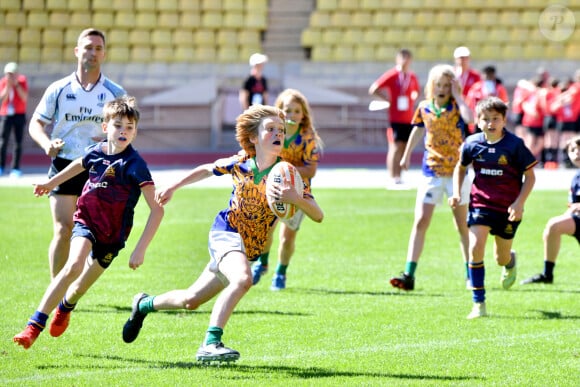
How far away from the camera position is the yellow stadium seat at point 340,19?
30.4 m

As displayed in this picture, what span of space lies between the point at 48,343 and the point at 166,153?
67.0ft

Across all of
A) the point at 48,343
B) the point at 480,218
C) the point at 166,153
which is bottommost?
the point at 166,153

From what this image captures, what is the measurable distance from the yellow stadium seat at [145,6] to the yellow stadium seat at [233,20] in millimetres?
2046

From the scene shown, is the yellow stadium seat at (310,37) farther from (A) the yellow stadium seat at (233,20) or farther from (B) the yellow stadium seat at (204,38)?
(B) the yellow stadium seat at (204,38)

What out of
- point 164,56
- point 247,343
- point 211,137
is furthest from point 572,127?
point 247,343

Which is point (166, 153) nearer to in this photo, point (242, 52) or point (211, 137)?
point (211, 137)

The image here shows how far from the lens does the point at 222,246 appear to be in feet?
23.5

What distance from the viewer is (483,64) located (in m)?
29.1

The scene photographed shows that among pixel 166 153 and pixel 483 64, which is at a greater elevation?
pixel 483 64

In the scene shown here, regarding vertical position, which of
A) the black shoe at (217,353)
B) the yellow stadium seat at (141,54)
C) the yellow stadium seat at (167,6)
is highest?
the yellow stadium seat at (167,6)

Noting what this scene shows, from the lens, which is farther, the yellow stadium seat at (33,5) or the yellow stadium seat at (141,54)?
the yellow stadium seat at (33,5)

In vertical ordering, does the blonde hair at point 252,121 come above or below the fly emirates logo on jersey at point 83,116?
above

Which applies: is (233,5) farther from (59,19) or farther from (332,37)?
(59,19)

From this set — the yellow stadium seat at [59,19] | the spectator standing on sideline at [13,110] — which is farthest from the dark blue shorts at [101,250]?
the yellow stadium seat at [59,19]
